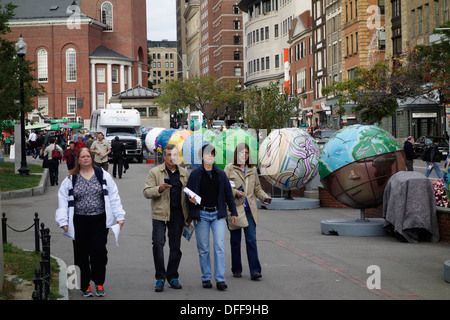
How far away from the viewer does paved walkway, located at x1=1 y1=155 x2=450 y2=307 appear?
10000 millimetres

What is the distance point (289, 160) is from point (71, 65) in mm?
99468

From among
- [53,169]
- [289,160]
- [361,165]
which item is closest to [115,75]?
[53,169]

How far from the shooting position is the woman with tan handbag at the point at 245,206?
11109mm

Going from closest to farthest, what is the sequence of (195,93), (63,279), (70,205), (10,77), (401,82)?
(70,205)
(63,279)
(10,77)
(401,82)
(195,93)

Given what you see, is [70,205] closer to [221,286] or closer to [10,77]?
[221,286]

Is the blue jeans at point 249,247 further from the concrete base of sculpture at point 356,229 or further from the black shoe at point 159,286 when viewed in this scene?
the concrete base of sculpture at point 356,229

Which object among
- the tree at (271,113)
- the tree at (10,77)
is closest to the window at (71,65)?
the tree at (271,113)

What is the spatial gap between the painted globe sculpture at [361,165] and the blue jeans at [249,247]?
5392 millimetres

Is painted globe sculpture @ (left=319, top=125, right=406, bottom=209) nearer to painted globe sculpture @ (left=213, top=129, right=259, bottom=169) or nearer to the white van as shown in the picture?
painted globe sculpture @ (left=213, top=129, right=259, bottom=169)

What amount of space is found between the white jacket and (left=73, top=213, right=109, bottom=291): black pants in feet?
0.29

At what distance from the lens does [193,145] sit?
32.3m
